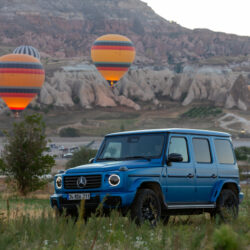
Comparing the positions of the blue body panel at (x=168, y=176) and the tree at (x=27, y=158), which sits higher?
the blue body panel at (x=168, y=176)

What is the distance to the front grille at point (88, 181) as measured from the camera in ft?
32.4

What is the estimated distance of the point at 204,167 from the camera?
37.3ft

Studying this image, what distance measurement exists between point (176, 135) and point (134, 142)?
77 cm

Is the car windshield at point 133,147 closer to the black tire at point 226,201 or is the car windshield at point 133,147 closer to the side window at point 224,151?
the side window at point 224,151

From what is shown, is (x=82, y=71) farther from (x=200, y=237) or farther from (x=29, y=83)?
(x=200, y=237)

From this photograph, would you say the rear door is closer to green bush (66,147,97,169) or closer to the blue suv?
the blue suv

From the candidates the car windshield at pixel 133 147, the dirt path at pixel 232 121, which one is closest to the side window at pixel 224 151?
the car windshield at pixel 133 147

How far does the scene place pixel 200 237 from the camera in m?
5.07

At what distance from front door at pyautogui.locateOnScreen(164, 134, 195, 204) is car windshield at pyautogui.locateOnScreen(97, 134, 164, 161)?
0.23 metres

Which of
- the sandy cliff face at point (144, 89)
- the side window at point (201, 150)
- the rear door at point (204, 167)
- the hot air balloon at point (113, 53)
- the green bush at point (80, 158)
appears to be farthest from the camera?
the sandy cliff face at point (144, 89)

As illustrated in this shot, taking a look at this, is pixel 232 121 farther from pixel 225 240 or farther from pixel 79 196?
pixel 225 240

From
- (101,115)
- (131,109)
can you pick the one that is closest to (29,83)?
(101,115)

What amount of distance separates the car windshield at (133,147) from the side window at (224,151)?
1566mm

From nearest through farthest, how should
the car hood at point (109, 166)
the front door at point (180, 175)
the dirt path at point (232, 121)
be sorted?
1. the car hood at point (109, 166)
2. the front door at point (180, 175)
3. the dirt path at point (232, 121)
